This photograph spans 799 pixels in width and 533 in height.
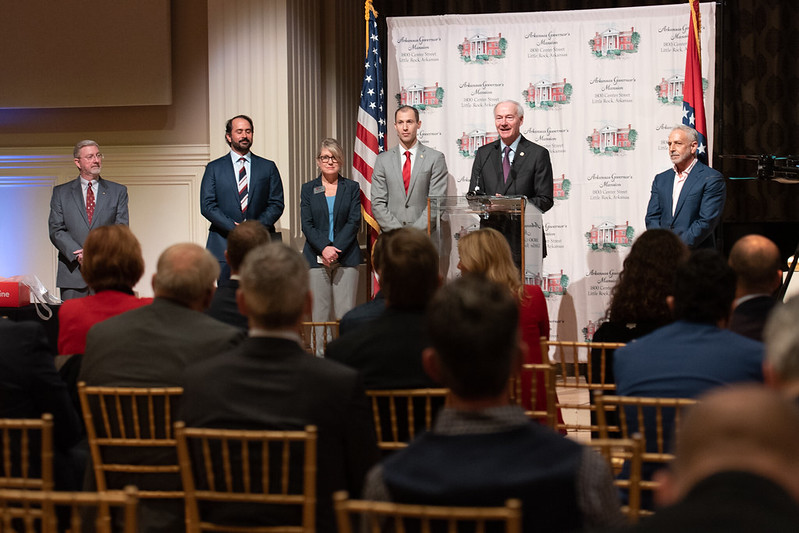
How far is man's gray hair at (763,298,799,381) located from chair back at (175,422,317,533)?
94 cm

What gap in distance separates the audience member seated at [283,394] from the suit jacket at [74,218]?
4726 mm

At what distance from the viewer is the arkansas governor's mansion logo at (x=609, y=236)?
706 cm

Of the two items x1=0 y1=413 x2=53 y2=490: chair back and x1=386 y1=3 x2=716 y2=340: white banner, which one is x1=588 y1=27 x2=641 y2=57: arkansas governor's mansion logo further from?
x1=0 y1=413 x2=53 y2=490: chair back

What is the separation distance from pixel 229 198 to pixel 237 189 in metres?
0.09

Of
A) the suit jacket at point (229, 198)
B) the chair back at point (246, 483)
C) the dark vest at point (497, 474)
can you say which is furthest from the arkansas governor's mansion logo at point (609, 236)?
the dark vest at point (497, 474)

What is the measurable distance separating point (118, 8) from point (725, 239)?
18.3ft

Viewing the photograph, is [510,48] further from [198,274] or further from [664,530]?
[664,530]

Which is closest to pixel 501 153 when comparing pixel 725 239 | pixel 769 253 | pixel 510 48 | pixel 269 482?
pixel 510 48

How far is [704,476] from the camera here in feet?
3.16

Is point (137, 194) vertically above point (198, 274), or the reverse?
point (137, 194)

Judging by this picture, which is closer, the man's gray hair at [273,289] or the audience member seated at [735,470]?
the audience member seated at [735,470]

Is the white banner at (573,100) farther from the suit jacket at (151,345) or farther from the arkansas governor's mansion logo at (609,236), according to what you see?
the suit jacket at (151,345)

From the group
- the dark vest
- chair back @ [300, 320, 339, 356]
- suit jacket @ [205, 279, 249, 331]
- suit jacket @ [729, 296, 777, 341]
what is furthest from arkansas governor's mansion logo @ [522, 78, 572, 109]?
the dark vest

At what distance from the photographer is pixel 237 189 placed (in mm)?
6609
